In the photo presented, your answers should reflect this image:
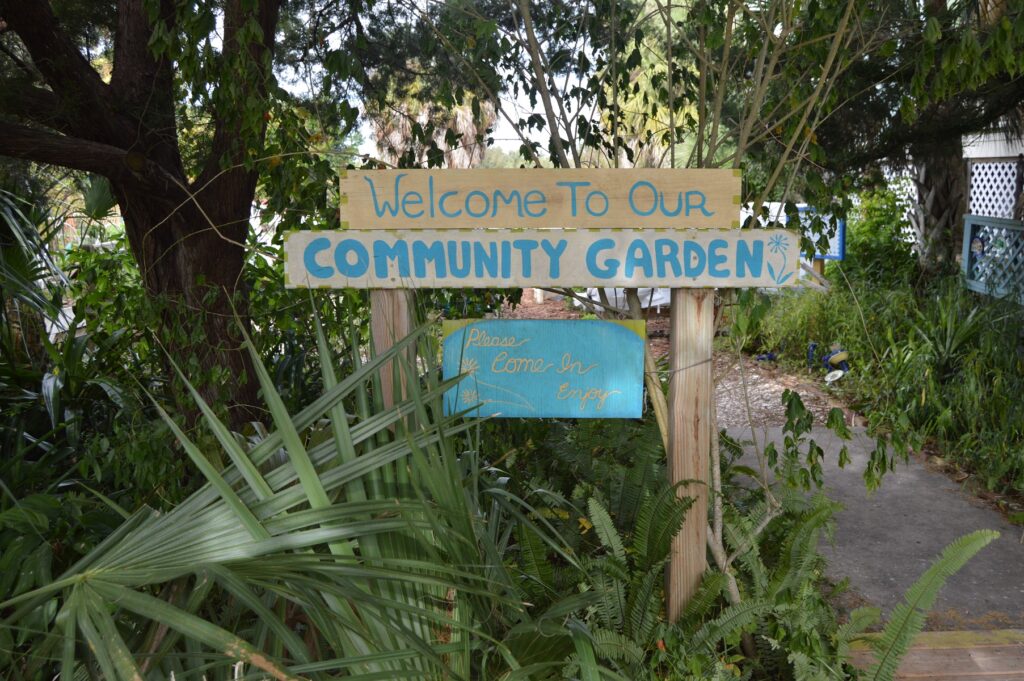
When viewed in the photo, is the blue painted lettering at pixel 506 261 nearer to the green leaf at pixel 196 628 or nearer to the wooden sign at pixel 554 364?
the wooden sign at pixel 554 364

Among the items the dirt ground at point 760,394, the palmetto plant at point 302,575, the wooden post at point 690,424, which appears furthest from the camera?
the dirt ground at point 760,394

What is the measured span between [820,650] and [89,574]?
2372mm

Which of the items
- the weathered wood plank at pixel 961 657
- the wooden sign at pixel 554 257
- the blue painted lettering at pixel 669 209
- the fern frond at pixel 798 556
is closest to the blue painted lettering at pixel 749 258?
the wooden sign at pixel 554 257

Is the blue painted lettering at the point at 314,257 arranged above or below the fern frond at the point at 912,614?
above

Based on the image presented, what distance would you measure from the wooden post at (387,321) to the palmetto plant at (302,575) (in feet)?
2.43

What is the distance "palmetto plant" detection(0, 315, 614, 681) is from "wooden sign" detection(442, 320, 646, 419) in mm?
728

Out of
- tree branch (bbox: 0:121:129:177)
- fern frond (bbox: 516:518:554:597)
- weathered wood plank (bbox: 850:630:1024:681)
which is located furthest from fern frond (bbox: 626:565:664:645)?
tree branch (bbox: 0:121:129:177)

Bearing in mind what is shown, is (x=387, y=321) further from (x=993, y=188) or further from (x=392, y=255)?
(x=993, y=188)

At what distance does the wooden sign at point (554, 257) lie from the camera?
3.02 m

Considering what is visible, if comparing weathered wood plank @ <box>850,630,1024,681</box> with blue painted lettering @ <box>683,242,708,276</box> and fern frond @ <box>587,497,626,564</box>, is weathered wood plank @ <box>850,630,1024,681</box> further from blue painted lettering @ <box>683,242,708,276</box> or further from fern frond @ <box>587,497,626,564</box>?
blue painted lettering @ <box>683,242,708,276</box>

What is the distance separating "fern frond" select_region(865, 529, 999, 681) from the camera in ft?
9.64

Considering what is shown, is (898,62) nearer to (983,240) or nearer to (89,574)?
(983,240)

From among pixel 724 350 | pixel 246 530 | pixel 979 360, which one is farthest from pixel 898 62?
pixel 246 530

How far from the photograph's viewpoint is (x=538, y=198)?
3.06m
